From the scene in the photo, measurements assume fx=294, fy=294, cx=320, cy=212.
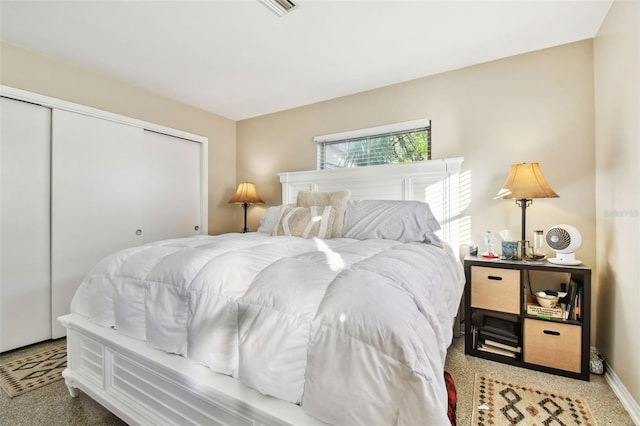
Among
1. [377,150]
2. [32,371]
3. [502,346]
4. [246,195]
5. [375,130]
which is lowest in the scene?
[32,371]

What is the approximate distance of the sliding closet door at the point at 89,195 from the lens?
2.48 meters

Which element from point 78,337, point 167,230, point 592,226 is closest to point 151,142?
point 167,230

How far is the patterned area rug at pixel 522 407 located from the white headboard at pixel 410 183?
3.73ft

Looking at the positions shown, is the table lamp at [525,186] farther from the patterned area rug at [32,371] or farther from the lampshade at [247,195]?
the patterned area rug at [32,371]

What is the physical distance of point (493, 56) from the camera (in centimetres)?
244

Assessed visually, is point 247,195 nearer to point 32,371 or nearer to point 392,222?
point 392,222

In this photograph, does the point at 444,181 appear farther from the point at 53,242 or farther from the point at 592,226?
the point at 53,242

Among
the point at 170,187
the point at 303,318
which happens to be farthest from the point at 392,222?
the point at 170,187

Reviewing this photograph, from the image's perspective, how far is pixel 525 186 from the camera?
2037 mm

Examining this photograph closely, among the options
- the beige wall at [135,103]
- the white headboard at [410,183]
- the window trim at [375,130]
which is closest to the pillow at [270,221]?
the white headboard at [410,183]

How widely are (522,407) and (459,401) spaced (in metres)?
0.31

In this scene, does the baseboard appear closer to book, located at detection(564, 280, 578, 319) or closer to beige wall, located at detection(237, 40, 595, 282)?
book, located at detection(564, 280, 578, 319)

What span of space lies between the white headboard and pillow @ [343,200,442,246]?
339 millimetres

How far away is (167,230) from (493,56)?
11.9ft
